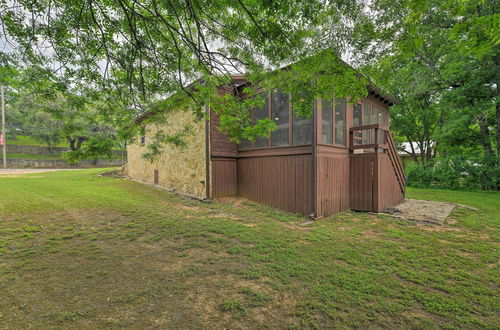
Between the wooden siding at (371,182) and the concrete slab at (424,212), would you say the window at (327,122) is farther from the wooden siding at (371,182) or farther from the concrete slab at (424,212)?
the concrete slab at (424,212)

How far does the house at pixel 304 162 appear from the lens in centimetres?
616

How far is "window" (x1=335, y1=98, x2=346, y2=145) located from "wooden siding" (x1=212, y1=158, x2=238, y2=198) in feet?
13.2

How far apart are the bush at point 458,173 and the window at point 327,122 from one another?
10.9 meters

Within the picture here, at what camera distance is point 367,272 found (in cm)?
296

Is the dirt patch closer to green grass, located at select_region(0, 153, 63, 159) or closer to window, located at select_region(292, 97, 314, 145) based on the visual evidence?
window, located at select_region(292, 97, 314, 145)

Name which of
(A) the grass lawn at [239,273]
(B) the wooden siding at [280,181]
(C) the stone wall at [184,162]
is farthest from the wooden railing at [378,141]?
(C) the stone wall at [184,162]

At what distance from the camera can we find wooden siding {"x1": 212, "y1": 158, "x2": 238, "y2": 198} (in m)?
7.89

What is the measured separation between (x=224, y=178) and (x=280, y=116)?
323cm

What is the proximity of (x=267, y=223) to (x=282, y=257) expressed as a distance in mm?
1976

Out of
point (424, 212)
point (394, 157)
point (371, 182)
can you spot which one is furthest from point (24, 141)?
point (424, 212)

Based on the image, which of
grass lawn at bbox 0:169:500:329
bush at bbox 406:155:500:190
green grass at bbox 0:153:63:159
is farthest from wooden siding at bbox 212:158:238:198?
green grass at bbox 0:153:63:159

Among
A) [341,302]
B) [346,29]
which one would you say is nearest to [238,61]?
[346,29]

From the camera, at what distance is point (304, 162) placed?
20.3 feet

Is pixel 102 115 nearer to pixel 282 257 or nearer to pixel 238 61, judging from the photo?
pixel 238 61
